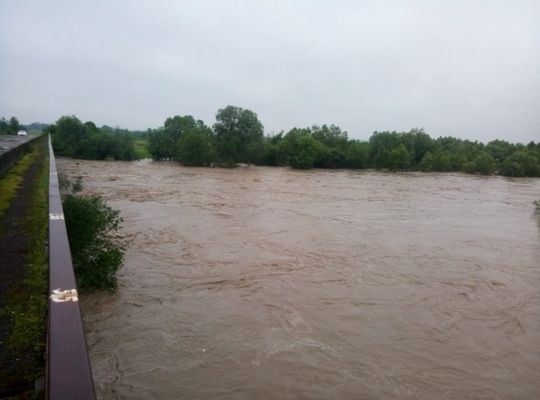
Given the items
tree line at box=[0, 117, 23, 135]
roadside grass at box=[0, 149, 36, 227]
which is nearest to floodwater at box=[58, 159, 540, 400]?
roadside grass at box=[0, 149, 36, 227]

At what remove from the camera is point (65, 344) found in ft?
6.45

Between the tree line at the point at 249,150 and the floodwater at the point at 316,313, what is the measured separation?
35719 mm

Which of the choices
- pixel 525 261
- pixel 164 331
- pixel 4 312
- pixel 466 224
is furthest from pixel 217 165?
pixel 4 312

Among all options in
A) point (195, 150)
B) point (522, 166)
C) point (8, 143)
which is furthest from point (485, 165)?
point (8, 143)

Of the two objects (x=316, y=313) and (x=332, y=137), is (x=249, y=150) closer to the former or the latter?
(x=332, y=137)

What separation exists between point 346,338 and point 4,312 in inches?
207

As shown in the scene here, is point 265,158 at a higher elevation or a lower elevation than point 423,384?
higher

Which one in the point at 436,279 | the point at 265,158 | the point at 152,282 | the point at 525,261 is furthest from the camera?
the point at 265,158

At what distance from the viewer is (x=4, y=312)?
355 cm

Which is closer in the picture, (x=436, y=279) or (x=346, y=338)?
(x=346, y=338)

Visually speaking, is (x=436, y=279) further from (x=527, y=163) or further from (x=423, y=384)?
(x=527, y=163)

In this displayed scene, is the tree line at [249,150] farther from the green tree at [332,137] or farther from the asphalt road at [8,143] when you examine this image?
the asphalt road at [8,143]

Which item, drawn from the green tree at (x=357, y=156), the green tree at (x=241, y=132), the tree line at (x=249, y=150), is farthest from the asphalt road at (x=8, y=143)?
the green tree at (x=357, y=156)

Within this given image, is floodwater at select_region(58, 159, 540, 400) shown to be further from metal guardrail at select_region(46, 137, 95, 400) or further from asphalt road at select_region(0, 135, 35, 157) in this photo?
asphalt road at select_region(0, 135, 35, 157)
